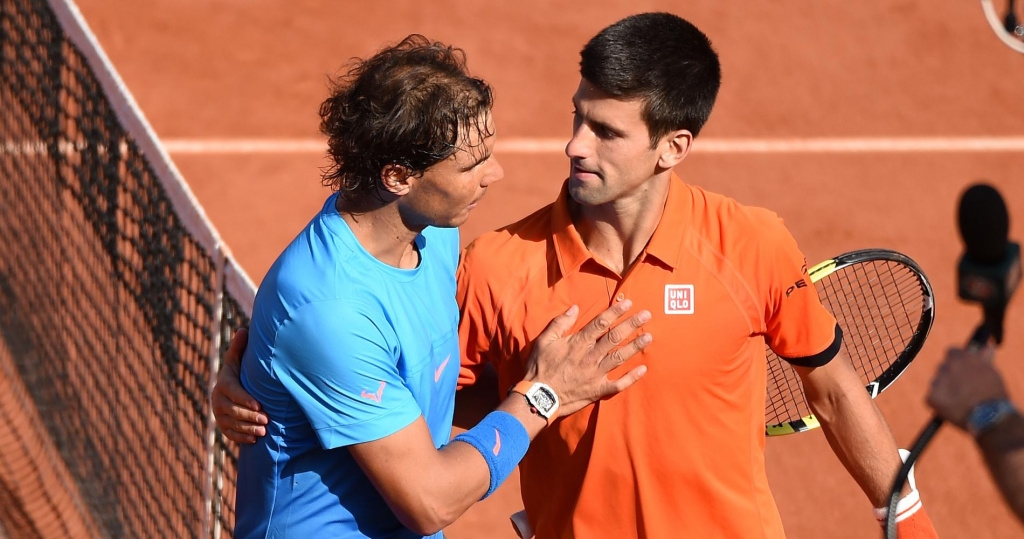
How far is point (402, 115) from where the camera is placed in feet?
9.91

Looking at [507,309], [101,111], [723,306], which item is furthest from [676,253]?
[101,111]

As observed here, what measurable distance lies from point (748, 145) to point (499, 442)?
685 cm

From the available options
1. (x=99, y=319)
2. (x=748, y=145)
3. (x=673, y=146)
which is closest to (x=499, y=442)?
(x=673, y=146)

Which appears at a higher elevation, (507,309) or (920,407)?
(507,309)

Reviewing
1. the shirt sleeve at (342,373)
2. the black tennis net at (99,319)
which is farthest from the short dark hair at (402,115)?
the black tennis net at (99,319)

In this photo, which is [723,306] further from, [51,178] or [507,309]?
[51,178]

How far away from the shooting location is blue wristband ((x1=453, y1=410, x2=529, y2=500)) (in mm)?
3076

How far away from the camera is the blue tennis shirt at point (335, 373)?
2865mm

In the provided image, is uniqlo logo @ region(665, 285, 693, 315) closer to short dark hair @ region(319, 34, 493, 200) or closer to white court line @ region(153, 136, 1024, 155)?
short dark hair @ region(319, 34, 493, 200)

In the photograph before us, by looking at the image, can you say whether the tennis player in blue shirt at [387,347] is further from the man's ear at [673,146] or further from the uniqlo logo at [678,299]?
the man's ear at [673,146]

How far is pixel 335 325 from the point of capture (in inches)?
112

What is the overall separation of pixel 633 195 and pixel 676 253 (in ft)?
0.71

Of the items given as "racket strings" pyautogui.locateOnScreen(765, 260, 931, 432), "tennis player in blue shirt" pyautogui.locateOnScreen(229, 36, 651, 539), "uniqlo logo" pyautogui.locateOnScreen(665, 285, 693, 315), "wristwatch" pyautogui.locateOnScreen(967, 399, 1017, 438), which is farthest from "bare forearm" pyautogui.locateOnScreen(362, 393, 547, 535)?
"racket strings" pyautogui.locateOnScreen(765, 260, 931, 432)

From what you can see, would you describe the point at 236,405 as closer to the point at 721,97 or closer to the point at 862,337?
the point at 862,337
